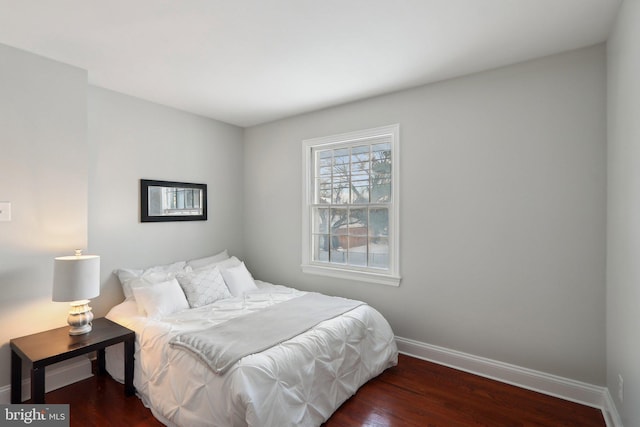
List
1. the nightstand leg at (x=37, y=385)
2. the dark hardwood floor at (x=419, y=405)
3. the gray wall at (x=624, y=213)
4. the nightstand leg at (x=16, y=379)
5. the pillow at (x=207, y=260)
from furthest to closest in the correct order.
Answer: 1. the pillow at (x=207, y=260)
2. the nightstand leg at (x=16, y=379)
3. the dark hardwood floor at (x=419, y=405)
4. the nightstand leg at (x=37, y=385)
5. the gray wall at (x=624, y=213)

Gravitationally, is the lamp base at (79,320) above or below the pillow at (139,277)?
below

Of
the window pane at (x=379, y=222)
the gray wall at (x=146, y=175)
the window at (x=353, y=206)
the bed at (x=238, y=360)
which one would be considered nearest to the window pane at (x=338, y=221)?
the window at (x=353, y=206)

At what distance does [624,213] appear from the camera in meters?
1.82

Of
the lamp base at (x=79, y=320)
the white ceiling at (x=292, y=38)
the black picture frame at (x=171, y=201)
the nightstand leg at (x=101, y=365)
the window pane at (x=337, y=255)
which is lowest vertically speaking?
the nightstand leg at (x=101, y=365)

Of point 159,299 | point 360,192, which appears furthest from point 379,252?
point 159,299

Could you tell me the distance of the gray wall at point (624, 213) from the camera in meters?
1.62

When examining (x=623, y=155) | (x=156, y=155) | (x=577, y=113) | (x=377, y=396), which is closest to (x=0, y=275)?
(x=156, y=155)

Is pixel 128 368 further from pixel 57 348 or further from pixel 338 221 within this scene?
pixel 338 221

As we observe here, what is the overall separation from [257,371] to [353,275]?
5.79 ft

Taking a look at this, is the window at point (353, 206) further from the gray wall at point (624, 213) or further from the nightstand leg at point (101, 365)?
the nightstand leg at point (101, 365)

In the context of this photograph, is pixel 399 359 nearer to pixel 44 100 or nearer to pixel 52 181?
pixel 52 181

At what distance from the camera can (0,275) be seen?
225 centimetres

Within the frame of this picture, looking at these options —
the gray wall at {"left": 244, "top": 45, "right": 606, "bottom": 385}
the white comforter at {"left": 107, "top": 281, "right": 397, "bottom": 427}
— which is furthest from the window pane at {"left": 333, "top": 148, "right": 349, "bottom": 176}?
the white comforter at {"left": 107, "top": 281, "right": 397, "bottom": 427}

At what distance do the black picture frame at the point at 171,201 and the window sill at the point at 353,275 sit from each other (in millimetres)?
1454
